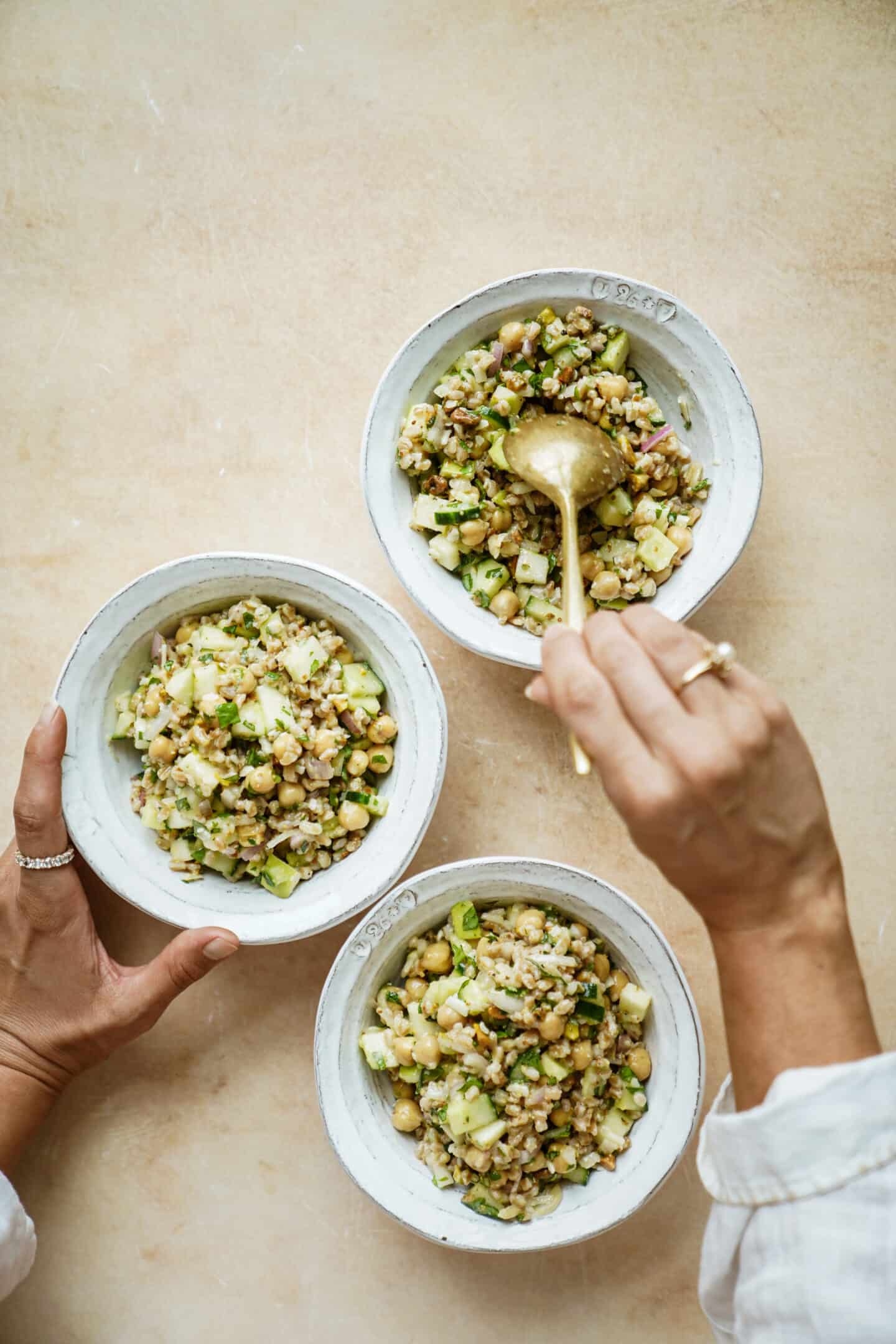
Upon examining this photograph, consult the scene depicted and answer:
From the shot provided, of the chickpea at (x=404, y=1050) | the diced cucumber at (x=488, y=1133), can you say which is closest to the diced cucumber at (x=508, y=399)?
the chickpea at (x=404, y=1050)

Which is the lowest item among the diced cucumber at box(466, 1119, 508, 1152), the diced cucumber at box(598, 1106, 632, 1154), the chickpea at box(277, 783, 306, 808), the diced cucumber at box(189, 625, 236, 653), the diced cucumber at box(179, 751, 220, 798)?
the diced cucumber at box(598, 1106, 632, 1154)

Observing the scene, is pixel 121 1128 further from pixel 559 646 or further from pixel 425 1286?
pixel 559 646

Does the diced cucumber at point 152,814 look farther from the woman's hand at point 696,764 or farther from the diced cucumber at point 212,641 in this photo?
the woman's hand at point 696,764

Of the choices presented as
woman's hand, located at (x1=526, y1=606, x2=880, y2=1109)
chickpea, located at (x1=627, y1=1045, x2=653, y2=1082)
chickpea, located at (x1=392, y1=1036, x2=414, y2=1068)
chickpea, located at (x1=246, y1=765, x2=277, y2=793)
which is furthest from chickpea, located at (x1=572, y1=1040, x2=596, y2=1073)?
chickpea, located at (x1=246, y1=765, x2=277, y2=793)

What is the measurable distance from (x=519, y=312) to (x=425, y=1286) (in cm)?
236

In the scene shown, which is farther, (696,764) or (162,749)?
(162,749)

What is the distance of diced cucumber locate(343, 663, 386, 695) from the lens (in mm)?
2240

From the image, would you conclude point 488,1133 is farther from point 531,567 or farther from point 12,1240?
point 531,567

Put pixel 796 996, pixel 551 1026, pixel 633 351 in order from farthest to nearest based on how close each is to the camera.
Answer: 1. pixel 633 351
2. pixel 551 1026
3. pixel 796 996

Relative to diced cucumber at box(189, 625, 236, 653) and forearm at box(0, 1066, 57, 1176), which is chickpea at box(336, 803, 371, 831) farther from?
forearm at box(0, 1066, 57, 1176)

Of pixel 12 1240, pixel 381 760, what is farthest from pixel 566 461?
pixel 12 1240

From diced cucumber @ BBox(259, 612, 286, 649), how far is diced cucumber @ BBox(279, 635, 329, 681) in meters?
0.04

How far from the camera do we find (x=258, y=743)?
220 cm

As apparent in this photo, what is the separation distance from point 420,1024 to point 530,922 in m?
0.34
